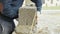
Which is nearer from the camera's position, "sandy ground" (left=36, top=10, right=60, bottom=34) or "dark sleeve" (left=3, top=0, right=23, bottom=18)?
"dark sleeve" (left=3, top=0, right=23, bottom=18)

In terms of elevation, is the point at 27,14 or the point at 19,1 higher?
the point at 19,1

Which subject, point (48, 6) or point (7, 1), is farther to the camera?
point (48, 6)

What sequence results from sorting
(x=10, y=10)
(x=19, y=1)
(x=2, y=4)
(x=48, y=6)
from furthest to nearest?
(x=48, y=6), (x=19, y=1), (x=10, y=10), (x=2, y=4)

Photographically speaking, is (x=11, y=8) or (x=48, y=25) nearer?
(x=11, y=8)

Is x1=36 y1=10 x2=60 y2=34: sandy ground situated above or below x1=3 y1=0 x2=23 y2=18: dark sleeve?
below

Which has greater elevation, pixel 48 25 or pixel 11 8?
pixel 11 8

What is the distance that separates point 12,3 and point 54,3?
932 centimetres

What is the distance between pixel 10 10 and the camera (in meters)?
2.00

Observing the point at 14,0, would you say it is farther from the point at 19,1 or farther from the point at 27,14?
the point at 27,14

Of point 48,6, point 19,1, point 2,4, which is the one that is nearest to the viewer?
point 2,4

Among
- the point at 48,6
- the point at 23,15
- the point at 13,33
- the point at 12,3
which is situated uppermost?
the point at 12,3

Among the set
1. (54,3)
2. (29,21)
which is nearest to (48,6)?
(54,3)

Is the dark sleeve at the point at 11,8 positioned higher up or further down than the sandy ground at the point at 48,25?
higher up

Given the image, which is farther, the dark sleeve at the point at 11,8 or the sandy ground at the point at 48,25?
the sandy ground at the point at 48,25
